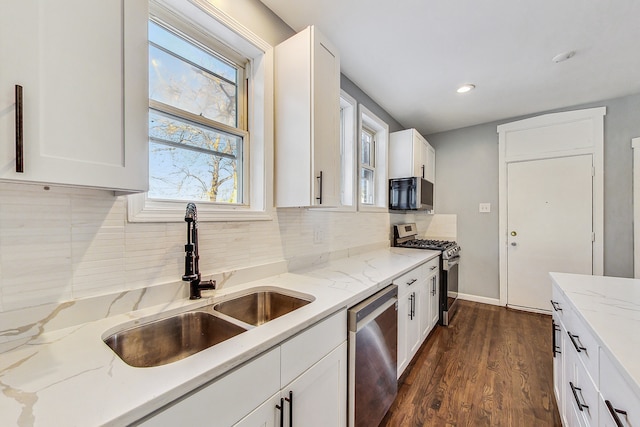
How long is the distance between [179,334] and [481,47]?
2.74 metres

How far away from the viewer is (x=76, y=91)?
687mm

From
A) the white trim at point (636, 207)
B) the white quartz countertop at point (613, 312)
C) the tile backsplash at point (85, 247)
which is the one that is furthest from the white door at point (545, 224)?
the tile backsplash at point (85, 247)

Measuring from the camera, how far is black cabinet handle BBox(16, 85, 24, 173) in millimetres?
585

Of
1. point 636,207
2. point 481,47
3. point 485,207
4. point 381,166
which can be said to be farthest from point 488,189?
point 481,47

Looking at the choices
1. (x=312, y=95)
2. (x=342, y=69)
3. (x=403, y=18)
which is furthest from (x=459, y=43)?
(x=312, y=95)

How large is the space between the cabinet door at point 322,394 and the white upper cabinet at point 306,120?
84 centimetres

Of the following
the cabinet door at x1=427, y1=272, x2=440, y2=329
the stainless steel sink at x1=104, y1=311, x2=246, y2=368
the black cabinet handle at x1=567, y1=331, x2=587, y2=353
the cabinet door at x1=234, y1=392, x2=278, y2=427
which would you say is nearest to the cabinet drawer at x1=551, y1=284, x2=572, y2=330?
the black cabinet handle at x1=567, y1=331, x2=587, y2=353

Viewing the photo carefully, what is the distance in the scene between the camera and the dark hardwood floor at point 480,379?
1604 mm

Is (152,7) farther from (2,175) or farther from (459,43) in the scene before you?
(459,43)

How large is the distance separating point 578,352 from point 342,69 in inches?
95.7

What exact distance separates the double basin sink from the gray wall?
3.38 meters

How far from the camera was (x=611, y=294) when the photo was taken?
49.1 inches

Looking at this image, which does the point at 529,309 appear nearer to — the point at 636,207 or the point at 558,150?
the point at 636,207

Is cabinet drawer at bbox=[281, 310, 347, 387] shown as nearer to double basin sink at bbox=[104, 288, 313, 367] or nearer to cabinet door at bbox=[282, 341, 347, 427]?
cabinet door at bbox=[282, 341, 347, 427]
